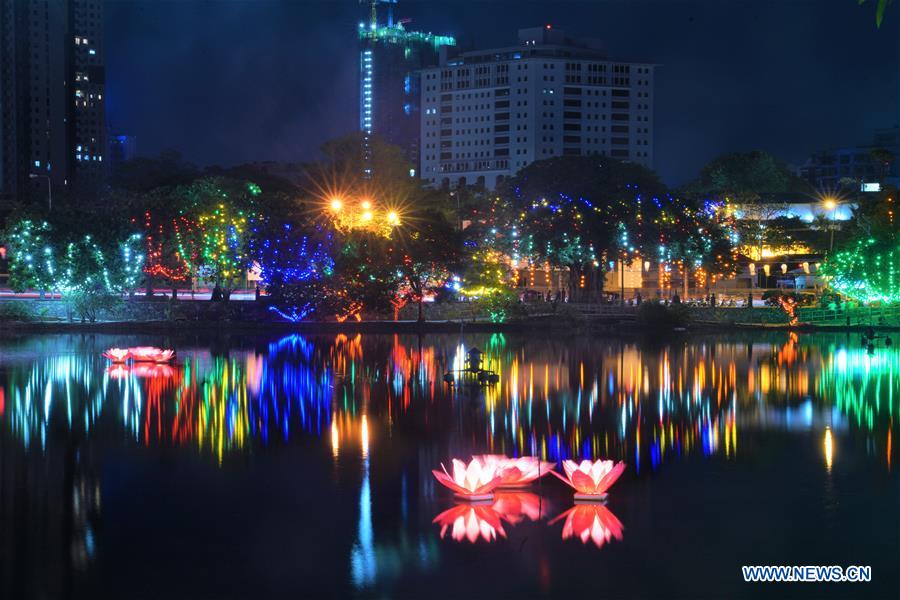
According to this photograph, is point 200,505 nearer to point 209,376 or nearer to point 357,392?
point 357,392

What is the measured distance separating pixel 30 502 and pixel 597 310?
43740mm

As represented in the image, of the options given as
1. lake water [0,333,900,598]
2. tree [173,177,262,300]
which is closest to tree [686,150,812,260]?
tree [173,177,262,300]

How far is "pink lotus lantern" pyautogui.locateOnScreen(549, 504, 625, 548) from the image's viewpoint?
17.2m

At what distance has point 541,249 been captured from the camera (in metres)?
66.2

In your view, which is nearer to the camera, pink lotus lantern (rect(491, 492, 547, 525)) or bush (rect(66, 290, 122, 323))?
pink lotus lantern (rect(491, 492, 547, 525))

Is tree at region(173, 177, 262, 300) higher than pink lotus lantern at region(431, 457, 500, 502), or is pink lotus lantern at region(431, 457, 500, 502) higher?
tree at region(173, 177, 262, 300)

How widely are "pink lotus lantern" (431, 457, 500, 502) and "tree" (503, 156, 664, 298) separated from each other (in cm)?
4652

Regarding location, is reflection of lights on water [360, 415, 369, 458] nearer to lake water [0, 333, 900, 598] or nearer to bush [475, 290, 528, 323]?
lake water [0, 333, 900, 598]

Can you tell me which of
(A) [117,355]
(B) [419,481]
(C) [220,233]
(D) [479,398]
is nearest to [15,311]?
(C) [220,233]

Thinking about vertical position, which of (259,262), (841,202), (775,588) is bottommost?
(775,588)

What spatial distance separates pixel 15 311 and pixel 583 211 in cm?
3095

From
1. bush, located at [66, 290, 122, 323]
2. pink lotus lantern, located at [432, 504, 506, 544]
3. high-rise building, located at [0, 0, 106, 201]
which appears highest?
high-rise building, located at [0, 0, 106, 201]

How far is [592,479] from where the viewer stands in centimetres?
1909

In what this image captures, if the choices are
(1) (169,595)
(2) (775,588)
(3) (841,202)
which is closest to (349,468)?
(1) (169,595)
